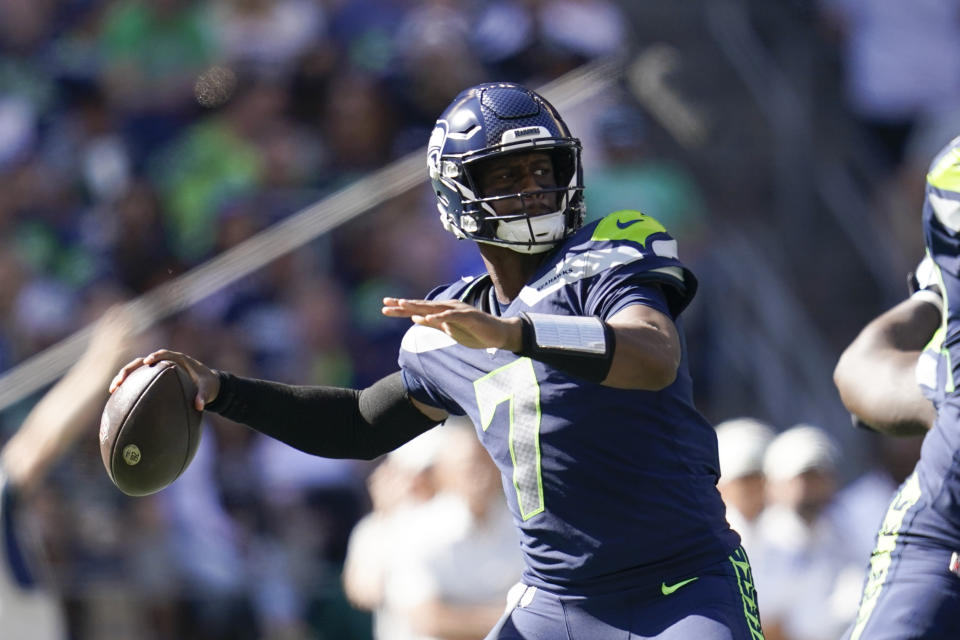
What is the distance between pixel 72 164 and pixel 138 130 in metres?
0.44

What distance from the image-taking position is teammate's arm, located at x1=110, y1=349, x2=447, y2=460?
3824mm

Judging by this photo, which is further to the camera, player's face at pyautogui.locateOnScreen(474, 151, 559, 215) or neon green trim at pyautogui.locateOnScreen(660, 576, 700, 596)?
player's face at pyautogui.locateOnScreen(474, 151, 559, 215)

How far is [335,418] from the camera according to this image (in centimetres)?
391

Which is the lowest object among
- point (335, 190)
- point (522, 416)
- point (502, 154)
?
point (335, 190)

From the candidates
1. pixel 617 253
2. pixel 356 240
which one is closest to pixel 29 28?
pixel 356 240

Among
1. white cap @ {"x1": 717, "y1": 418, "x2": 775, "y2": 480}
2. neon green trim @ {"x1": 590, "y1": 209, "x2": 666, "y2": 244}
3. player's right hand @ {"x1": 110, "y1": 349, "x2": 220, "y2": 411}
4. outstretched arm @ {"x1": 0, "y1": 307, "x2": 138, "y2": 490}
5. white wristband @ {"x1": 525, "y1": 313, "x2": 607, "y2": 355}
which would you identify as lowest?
white cap @ {"x1": 717, "y1": 418, "x2": 775, "y2": 480}

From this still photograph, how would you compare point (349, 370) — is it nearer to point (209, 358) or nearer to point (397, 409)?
point (209, 358)

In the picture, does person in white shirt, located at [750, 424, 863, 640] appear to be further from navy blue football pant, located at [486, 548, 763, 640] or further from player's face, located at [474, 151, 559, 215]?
player's face, located at [474, 151, 559, 215]

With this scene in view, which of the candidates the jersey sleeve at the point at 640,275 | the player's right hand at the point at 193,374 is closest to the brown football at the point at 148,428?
the player's right hand at the point at 193,374

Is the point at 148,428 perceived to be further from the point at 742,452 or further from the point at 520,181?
the point at 742,452

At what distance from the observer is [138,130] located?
8328 millimetres

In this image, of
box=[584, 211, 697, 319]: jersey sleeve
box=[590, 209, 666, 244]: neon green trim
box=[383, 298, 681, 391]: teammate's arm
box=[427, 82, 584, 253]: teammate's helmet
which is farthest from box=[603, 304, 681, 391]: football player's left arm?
box=[427, 82, 584, 253]: teammate's helmet

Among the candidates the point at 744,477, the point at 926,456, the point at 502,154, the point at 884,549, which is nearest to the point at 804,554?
the point at 744,477

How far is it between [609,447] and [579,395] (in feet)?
0.47
